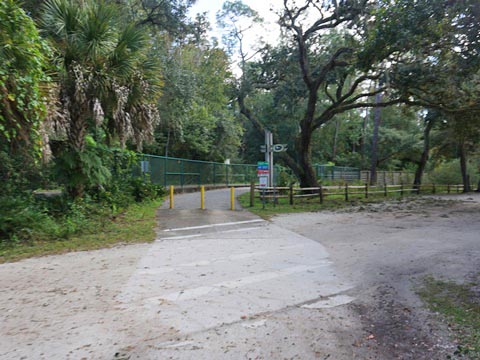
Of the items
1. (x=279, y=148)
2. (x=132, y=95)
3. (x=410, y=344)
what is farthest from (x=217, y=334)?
(x=279, y=148)

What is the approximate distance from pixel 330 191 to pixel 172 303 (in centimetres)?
1760

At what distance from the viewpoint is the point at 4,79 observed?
6.20 m

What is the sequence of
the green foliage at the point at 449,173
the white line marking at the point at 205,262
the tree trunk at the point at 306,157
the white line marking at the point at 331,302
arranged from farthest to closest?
the green foliage at the point at 449,173
the tree trunk at the point at 306,157
the white line marking at the point at 205,262
the white line marking at the point at 331,302

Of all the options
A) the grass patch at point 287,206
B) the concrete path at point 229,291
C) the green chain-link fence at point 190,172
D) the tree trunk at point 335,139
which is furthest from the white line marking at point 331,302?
the tree trunk at point 335,139

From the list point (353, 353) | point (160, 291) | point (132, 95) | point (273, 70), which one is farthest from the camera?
point (273, 70)

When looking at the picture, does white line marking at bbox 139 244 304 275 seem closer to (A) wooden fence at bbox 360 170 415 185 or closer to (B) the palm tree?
(B) the palm tree

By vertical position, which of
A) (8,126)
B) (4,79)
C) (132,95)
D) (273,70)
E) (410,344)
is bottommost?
(410,344)

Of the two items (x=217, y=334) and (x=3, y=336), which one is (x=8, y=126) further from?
(x=217, y=334)

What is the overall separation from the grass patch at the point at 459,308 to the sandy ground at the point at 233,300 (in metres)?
0.14

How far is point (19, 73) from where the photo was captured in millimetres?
6727

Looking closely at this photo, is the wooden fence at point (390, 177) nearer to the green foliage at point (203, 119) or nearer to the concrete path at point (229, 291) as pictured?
the green foliage at point (203, 119)

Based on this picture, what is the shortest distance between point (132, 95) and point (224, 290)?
786 centimetres

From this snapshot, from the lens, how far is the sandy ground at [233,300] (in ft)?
11.2

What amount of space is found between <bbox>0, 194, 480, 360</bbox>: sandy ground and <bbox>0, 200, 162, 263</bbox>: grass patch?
1.92 ft
